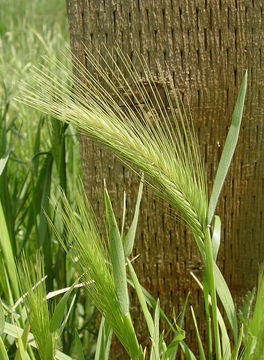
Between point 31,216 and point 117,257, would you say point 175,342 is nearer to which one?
point 117,257

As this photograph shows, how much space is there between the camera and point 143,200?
1156 mm

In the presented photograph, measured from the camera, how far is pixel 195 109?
3.52 ft

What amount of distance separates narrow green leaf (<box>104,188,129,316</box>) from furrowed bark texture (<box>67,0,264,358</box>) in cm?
26

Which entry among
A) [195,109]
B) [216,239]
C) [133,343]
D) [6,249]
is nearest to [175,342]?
[133,343]

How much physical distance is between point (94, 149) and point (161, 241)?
26 centimetres

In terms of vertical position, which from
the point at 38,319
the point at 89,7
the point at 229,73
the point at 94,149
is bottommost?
the point at 38,319

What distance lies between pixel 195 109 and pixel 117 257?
46 cm

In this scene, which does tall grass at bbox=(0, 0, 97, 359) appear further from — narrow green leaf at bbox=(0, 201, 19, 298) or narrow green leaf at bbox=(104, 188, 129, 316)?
narrow green leaf at bbox=(104, 188, 129, 316)

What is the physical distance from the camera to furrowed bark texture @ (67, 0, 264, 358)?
3.37ft

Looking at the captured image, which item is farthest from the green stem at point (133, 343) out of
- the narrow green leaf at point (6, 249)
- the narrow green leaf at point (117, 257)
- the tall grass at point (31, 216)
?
the narrow green leaf at point (6, 249)

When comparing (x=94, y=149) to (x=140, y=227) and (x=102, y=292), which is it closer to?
(x=140, y=227)

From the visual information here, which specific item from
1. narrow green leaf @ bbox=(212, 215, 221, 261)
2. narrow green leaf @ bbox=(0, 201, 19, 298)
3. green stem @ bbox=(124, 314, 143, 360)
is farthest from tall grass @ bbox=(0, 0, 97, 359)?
narrow green leaf @ bbox=(212, 215, 221, 261)

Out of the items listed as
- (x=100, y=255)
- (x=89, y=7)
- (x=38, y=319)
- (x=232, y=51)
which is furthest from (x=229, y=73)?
(x=38, y=319)

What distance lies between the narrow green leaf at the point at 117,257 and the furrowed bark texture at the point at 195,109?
0.26 m
